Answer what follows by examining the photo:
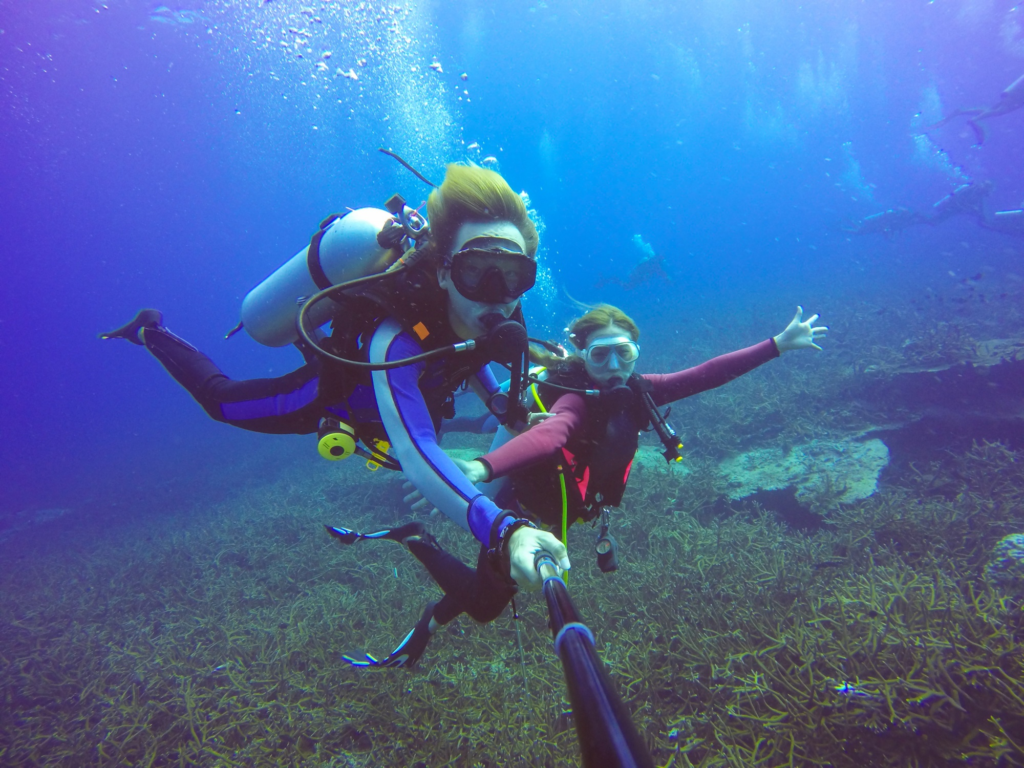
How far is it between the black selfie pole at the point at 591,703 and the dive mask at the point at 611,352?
2549 mm

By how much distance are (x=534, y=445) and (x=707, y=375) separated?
86.1 inches

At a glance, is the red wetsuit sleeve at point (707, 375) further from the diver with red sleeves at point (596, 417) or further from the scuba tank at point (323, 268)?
the scuba tank at point (323, 268)

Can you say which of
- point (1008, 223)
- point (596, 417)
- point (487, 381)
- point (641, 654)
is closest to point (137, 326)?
point (487, 381)

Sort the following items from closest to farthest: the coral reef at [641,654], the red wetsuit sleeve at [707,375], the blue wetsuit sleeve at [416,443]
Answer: the blue wetsuit sleeve at [416,443] < the coral reef at [641,654] < the red wetsuit sleeve at [707,375]

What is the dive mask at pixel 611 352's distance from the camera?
3.40 metres

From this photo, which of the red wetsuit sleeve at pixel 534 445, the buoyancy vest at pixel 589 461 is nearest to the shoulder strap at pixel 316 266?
the red wetsuit sleeve at pixel 534 445

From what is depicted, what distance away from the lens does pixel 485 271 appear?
2520mm

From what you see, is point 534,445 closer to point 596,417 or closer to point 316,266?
point 596,417

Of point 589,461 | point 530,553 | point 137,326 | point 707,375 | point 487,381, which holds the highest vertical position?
point 137,326

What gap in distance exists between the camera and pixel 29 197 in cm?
4544

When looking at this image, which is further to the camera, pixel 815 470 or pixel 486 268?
pixel 815 470

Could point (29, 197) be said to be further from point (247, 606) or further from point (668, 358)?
point (668, 358)

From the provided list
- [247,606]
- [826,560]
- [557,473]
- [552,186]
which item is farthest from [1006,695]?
[552,186]

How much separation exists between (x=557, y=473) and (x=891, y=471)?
7197mm
